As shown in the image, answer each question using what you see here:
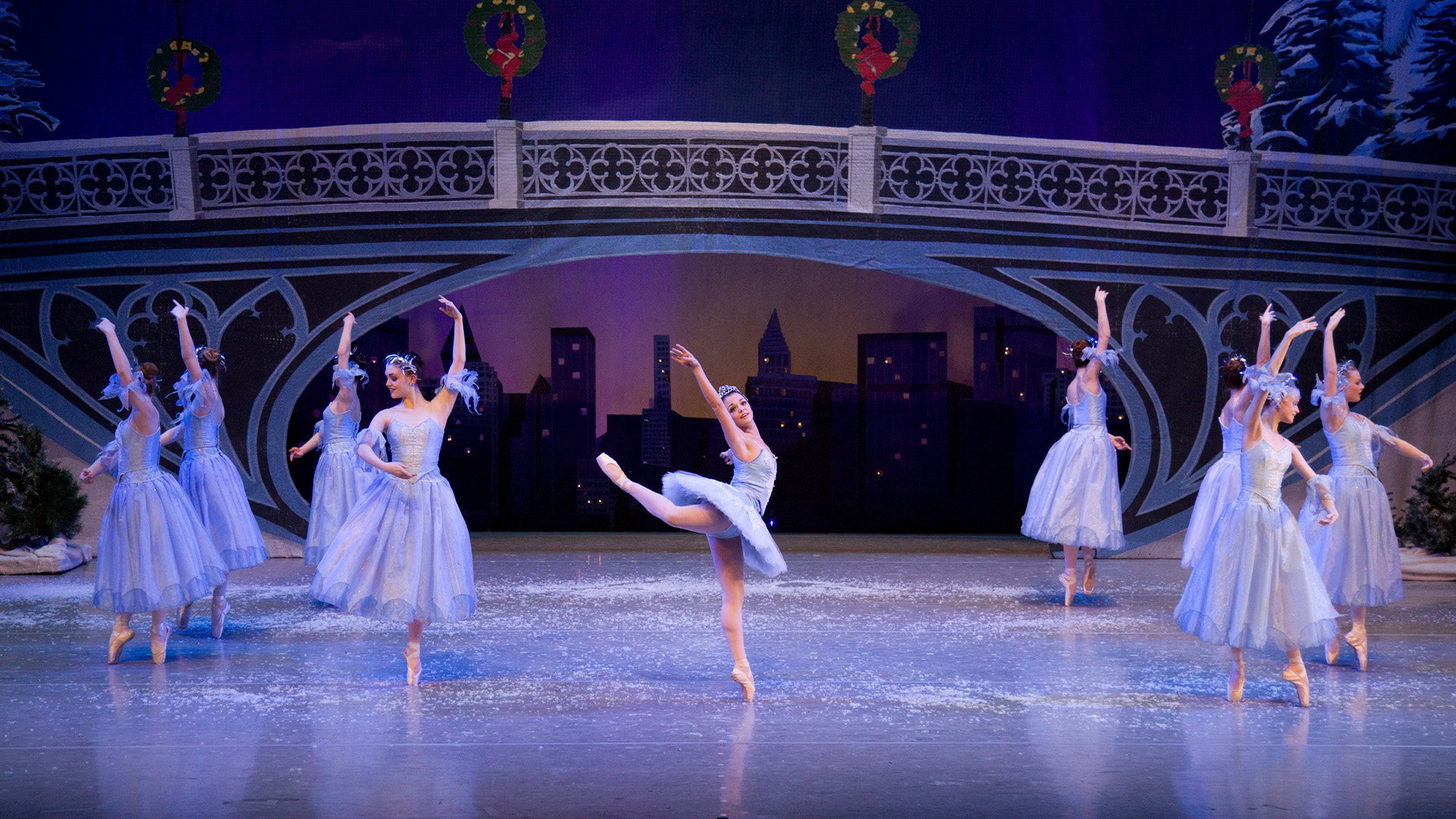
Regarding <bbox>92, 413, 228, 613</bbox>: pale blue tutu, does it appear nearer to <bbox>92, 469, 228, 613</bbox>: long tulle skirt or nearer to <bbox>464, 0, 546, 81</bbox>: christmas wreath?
<bbox>92, 469, 228, 613</bbox>: long tulle skirt

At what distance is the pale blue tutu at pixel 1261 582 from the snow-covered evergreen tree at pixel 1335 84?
210 inches

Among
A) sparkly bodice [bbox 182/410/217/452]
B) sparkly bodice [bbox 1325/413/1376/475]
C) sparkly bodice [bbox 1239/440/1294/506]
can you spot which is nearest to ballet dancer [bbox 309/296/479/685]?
sparkly bodice [bbox 182/410/217/452]

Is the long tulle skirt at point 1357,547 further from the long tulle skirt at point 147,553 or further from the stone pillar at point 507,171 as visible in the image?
the stone pillar at point 507,171

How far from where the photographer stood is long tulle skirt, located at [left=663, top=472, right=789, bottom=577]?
159 inches

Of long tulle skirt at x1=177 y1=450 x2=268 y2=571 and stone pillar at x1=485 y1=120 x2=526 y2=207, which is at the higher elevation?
stone pillar at x1=485 y1=120 x2=526 y2=207

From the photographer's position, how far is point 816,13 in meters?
8.91

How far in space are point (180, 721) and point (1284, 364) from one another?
7.80m

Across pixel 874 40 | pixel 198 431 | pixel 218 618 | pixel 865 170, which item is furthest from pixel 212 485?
pixel 874 40

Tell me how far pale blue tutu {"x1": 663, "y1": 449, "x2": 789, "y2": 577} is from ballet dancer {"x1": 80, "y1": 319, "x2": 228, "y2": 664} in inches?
89.6

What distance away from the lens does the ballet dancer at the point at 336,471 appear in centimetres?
655

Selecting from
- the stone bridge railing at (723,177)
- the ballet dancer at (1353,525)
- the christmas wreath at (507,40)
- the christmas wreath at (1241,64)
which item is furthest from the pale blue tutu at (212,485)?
the christmas wreath at (1241,64)

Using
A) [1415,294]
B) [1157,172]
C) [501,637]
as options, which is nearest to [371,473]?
[501,637]

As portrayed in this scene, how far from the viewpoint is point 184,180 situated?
28.2ft

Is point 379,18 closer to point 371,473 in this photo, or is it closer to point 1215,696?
point 371,473
